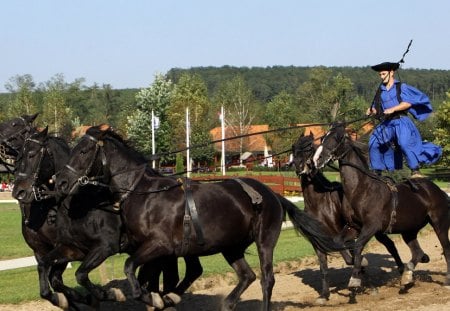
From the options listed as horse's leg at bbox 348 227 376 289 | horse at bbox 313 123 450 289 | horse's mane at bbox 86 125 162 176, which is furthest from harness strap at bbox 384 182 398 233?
horse's mane at bbox 86 125 162 176

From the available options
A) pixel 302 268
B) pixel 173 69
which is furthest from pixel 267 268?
pixel 173 69

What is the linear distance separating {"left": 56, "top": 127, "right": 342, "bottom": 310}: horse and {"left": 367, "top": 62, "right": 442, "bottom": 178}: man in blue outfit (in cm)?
349

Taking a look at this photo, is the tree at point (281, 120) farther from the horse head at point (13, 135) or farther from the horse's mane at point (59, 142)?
the horse head at point (13, 135)

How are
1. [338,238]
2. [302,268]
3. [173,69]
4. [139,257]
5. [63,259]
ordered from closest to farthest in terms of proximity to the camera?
[139,257] < [63,259] < [338,238] < [302,268] < [173,69]

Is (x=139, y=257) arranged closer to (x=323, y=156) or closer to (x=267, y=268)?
(x=267, y=268)

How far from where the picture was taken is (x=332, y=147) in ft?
37.0

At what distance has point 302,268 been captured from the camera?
1530 cm

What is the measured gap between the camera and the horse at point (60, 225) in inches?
363

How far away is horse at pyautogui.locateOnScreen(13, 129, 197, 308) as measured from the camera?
922cm

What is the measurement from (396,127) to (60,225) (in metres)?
6.24

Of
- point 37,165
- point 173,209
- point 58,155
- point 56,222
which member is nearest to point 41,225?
point 56,222

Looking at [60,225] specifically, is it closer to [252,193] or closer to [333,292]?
[252,193]

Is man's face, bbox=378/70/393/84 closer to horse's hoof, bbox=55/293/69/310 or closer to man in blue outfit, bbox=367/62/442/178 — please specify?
man in blue outfit, bbox=367/62/442/178

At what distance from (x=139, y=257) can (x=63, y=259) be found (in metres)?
1.23
